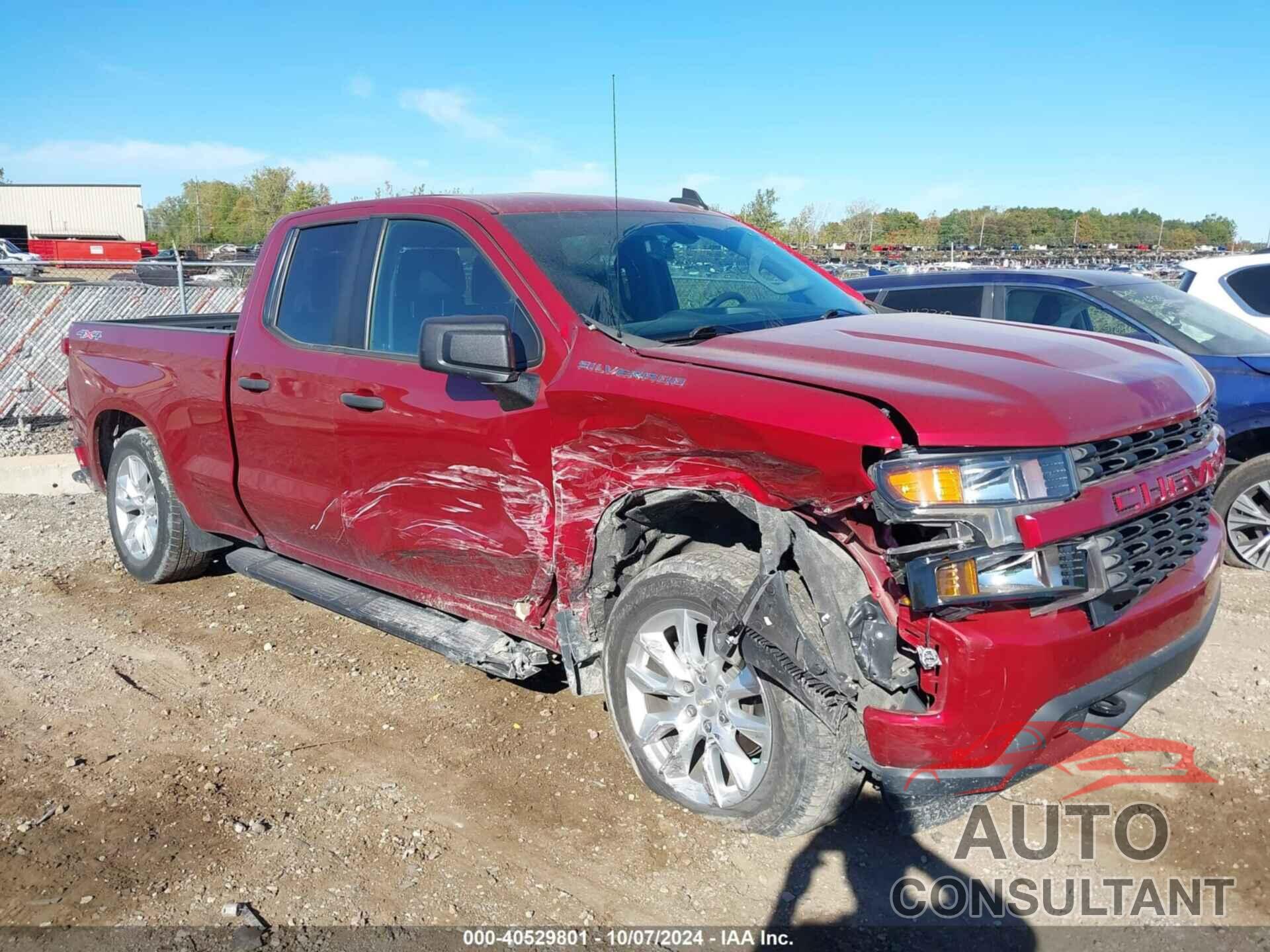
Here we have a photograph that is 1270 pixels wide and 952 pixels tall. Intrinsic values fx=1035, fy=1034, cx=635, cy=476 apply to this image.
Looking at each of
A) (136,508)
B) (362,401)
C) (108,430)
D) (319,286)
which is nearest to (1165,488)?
(362,401)

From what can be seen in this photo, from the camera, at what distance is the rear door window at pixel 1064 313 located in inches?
263

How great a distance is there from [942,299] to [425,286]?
459 cm

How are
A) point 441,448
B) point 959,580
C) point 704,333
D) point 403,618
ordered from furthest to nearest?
1. point 403,618
2. point 441,448
3. point 704,333
4. point 959,580

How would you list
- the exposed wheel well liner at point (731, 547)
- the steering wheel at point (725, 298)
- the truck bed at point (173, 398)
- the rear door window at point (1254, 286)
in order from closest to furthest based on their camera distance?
1. the exposed wheel well liner at point (731, 547)
2. the steering wheel at point (725, 298)
3. the truck bed at point (173, 398)
4. the rear door window at point (1254, 286)

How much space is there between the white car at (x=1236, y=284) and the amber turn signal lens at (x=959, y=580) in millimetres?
6053

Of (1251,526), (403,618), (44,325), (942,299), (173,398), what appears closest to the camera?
(403,618)

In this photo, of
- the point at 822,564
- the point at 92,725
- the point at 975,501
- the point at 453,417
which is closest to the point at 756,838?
the point at 822,564

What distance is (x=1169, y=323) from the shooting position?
6613 millimetres

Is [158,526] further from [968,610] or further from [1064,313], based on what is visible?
[1064,313]

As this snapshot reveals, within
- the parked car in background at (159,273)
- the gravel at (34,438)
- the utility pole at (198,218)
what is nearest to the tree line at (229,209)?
the utility pole at (198,218)

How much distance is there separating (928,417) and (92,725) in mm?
3674

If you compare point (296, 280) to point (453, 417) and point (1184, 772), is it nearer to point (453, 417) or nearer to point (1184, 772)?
point (453, 417)

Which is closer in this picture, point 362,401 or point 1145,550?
point 1145,550

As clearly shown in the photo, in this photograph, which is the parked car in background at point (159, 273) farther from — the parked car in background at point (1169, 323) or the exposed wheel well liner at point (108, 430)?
the parked car in background at point (1169, 323)
